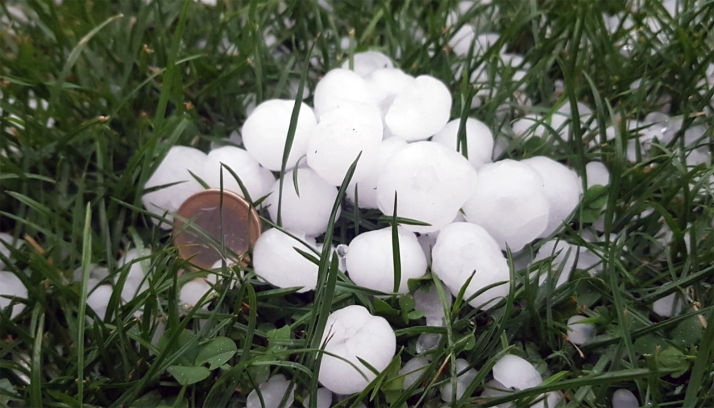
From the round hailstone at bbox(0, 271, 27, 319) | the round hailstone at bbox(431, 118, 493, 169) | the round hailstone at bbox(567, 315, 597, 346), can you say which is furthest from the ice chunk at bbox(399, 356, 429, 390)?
the round hailstone at bbox(0, 271, 27, 319)

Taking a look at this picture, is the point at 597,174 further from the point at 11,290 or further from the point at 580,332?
the point at 11,290

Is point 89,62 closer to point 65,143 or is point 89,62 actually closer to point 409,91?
point 65,143

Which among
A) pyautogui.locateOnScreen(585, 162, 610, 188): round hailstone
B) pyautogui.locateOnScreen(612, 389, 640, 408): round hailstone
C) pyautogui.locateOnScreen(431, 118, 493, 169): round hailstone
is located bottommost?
pyautogui.locateOnScreen(612, 389, 640, 408): round hailstone

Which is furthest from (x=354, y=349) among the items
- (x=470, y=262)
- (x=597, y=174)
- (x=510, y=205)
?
(x=597, y=174)

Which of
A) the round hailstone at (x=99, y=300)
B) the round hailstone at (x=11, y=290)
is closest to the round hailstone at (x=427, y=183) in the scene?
the round hailstone at (x=99, y=300)

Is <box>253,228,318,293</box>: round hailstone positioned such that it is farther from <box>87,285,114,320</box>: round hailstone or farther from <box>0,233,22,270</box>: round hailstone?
<box>0,233,22,270</box>: round hailstone

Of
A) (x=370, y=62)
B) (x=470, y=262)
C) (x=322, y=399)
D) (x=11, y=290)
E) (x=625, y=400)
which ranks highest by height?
(x=370, y=62)
